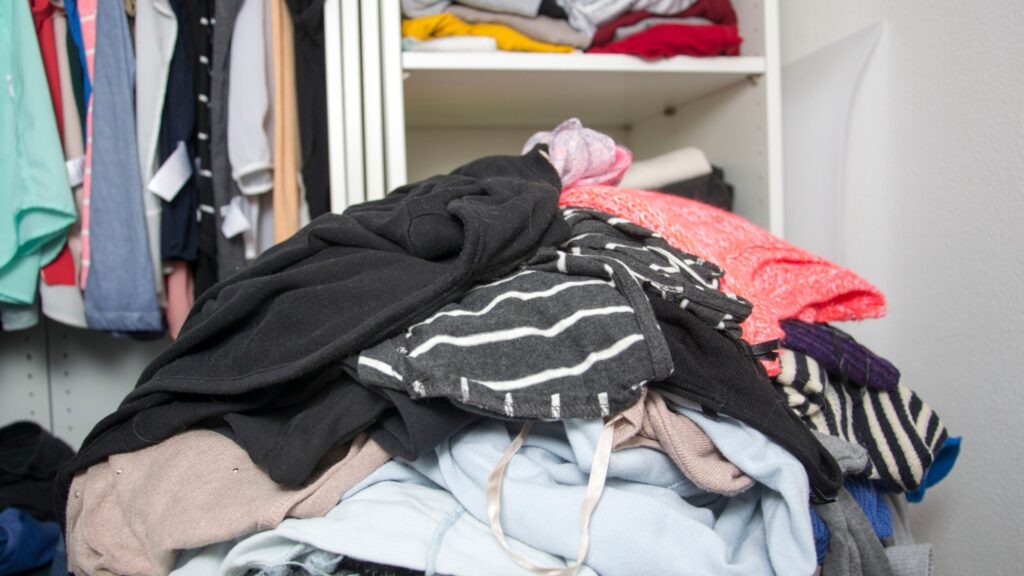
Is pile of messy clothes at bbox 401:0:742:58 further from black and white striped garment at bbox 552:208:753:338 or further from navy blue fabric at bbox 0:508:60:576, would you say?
navy blue fabric at bbox 0:508:60:576

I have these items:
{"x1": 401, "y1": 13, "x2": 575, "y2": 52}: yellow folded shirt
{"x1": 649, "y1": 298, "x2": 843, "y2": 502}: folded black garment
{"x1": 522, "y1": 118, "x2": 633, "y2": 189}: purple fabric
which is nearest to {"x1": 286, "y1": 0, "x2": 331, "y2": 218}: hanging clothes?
{"x1": 401, "y1": 13, "x2": 575, "y2": 52}: yellow folded shirt

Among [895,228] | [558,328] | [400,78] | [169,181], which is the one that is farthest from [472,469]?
[895,228]

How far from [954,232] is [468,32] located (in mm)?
616

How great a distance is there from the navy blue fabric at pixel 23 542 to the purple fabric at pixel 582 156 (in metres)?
0.79

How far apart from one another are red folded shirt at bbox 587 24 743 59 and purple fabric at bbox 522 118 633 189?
170mm

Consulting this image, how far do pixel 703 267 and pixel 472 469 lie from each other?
0.75 ft

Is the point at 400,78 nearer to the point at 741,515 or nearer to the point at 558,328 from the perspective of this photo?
the point at 558,328

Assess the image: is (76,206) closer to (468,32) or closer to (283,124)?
(283,124)

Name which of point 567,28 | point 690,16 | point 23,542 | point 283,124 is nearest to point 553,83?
point 567,28

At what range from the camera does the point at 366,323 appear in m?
0.37

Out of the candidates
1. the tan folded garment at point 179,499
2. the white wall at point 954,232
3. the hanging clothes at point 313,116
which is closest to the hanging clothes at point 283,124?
the hanging clothes at point 313,116

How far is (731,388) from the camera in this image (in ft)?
1.24

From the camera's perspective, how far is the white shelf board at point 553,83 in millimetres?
695

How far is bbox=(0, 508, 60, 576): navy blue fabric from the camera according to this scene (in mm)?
738
